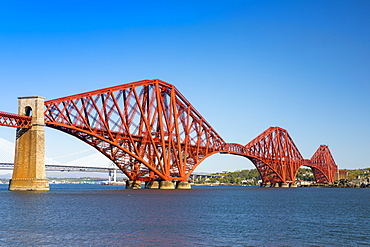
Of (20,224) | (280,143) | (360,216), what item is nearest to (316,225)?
(360,216)

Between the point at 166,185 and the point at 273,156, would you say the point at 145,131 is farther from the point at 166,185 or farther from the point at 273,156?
the point at 273,156

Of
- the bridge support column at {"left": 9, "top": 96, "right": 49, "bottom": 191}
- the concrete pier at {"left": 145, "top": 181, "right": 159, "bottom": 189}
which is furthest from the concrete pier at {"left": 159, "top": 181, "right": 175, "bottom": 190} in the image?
the bridge support column at {"left": 9, "top": 96, "right": 49, "bottom": 191}

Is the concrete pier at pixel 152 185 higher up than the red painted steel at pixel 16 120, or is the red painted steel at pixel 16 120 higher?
the red painted steel at pixel 16 120

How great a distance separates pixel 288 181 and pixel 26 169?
442 ft

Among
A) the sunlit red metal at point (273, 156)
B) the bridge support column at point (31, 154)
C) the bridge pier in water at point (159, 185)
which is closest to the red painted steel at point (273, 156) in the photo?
the sunlit red metal at point (273, 156)

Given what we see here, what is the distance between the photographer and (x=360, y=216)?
5041 cm

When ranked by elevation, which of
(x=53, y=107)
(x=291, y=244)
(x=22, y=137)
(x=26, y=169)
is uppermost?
(x=53, y=107)

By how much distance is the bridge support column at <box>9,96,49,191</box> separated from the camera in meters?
75.4

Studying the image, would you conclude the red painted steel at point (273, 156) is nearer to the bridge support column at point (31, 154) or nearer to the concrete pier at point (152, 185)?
the concrete pier at point (152, 185)

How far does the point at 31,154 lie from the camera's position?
75.4 m

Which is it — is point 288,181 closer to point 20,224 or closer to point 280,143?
point 280,143

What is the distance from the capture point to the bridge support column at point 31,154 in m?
75.4

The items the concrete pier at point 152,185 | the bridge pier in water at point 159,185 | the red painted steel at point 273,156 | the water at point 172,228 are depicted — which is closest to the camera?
the water at point 172,228

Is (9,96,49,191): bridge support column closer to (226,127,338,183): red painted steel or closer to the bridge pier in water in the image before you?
the bridge pier in water
